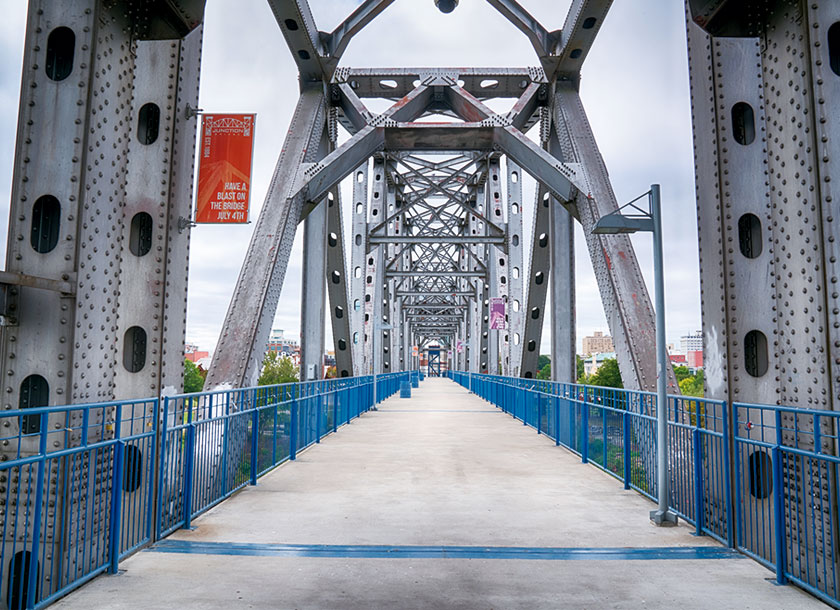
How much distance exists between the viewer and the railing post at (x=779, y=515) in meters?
4.99

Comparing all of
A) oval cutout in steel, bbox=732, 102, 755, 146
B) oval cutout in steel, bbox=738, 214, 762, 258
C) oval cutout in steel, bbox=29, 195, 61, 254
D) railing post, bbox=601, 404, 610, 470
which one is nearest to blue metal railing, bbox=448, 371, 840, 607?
railing post, bbox=601, 404, 610, 470

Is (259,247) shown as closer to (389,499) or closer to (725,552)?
(389,499)

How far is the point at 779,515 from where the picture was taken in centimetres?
503

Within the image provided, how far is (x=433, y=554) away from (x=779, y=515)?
275cm

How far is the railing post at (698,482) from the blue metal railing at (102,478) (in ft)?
16.5

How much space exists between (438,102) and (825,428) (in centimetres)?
1563

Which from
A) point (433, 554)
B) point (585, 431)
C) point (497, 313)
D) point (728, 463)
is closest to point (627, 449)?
point (585, 431)

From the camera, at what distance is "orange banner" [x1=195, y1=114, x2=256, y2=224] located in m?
7.83

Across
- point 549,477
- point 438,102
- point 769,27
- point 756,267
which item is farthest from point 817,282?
point 438,102

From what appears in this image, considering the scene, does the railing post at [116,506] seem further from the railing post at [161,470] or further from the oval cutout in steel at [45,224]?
the oval cutout in steel at [45,224]

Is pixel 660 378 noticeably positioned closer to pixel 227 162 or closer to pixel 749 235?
Answer: pixel 749 235

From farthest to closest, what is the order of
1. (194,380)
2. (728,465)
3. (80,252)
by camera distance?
(194,380) < (728,465) < (80,252)

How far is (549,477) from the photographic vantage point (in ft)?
32.0

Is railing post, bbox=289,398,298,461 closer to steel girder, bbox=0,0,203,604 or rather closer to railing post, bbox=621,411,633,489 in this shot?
steel girder, bbox=0,0,203,604
